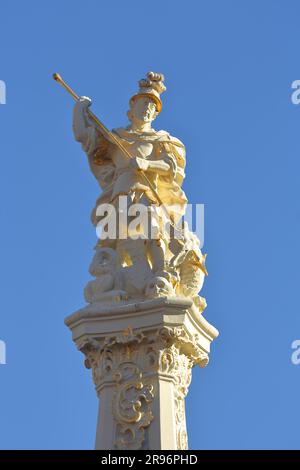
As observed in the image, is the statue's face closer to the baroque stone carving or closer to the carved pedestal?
the carved pedestal

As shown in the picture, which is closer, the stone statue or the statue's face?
the stone statue

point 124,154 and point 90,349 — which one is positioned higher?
point 124,154

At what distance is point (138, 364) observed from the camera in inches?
990

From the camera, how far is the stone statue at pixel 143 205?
85.7 feet

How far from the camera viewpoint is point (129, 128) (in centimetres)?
2825

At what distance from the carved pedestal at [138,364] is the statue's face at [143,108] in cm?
421

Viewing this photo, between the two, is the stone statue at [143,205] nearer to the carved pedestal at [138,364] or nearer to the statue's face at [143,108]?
the statue's face at [143,108]

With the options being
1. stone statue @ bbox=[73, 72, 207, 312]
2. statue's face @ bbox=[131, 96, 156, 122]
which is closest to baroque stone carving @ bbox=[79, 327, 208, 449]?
stone statue @ bbox=[73, 72, 207, 312]

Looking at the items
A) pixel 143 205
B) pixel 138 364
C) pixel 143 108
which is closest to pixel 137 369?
pixel 138 364

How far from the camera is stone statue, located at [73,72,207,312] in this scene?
26109 millimetres

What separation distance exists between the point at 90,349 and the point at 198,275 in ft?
8.20
